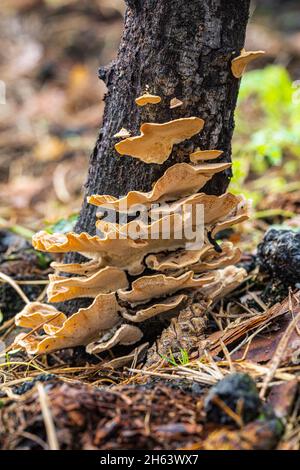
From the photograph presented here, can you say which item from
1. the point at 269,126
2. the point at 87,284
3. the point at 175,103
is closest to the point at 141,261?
the point at 87,284

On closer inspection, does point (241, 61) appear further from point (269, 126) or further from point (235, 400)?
point (269, 126)

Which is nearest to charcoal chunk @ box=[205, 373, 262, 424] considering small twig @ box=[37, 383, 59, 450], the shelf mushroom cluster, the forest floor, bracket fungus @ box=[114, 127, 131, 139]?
the forest floor

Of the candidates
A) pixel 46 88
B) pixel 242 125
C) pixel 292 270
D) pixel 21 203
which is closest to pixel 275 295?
pixel 292 270

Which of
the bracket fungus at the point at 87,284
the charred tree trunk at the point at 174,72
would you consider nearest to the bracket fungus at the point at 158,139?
the charred tree trunk at the point at 174,72

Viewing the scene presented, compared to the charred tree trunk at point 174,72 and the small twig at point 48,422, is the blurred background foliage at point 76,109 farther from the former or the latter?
the small twig at point 48,422

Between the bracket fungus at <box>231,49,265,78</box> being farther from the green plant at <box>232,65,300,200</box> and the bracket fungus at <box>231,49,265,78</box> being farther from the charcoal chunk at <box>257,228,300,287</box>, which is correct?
the green plant at <box>232,65,300,200</box>
